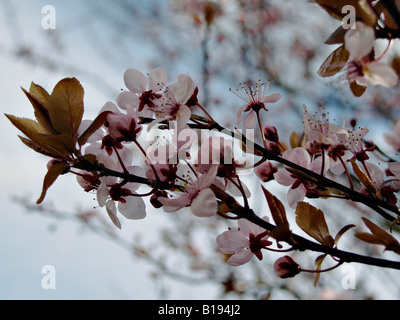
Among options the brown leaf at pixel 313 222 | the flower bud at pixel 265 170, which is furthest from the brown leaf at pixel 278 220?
the flower bud at pixel 265 170

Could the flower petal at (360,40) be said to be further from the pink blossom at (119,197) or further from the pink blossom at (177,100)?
the pink blossom at (119,197)

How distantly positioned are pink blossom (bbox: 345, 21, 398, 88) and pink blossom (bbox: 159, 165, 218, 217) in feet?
0.79

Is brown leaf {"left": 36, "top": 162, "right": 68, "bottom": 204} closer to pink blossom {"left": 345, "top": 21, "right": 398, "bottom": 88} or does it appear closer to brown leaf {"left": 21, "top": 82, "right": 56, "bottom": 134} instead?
brown leaf {"left": 21, "top": 82, "right": 56, "bottom": 134}

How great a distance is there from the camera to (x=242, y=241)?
0.69 m

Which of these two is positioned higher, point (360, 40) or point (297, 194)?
point (360, 40)

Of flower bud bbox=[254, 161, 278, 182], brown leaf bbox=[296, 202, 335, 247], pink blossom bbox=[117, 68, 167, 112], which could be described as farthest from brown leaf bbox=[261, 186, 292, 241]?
pink blossom bbox=[117, 68, 167, 112]

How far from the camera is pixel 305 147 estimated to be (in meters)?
0.74

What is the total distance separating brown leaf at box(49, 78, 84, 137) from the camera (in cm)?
58

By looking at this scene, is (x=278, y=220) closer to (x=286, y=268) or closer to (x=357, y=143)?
(x=286, y=268)

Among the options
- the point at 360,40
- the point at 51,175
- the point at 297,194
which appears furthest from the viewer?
the point at 297,194

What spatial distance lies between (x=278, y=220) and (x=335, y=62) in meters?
0.28

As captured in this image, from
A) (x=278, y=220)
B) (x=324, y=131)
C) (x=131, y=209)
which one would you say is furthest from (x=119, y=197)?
(x=324, y=131)

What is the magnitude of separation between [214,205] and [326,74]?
11.9 inches

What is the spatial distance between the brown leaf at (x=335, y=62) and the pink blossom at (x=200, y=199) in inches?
10.3
